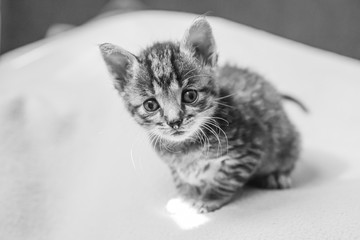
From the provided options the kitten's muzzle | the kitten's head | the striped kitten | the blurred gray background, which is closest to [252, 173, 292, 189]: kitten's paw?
the striped kitten

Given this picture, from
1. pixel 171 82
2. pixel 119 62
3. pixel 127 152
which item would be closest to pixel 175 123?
pixel 171 82

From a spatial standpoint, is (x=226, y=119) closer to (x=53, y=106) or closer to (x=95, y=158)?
(x=95, y=158)

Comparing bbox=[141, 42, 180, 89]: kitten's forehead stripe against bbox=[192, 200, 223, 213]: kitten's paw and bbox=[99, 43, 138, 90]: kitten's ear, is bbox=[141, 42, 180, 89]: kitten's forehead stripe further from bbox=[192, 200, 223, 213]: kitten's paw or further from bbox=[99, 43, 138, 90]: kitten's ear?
bbox=[192, 200, 223, 213]: kitten's paw

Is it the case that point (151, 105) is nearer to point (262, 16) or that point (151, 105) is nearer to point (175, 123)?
point (175, 123)

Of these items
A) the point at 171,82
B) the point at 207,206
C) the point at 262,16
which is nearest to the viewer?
the point at 171,82

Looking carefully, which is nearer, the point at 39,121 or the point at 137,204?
the point at 137,204

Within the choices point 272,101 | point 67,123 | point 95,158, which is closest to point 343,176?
point 272,101

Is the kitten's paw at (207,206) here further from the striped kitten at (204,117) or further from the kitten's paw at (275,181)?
the kitten's paw at (275,181)
